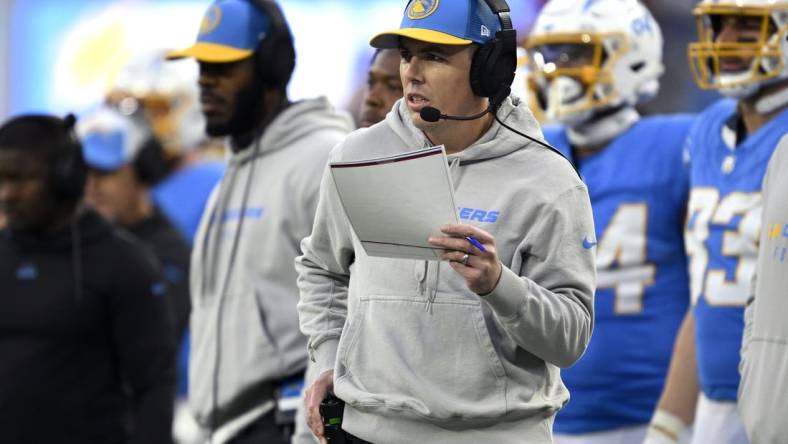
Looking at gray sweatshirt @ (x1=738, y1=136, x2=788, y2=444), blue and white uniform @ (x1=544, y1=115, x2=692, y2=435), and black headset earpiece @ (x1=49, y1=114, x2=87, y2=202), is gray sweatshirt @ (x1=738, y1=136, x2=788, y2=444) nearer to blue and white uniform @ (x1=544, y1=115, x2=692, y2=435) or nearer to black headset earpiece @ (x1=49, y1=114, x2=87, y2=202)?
blue and white uniform @ (x1=544, y1=115, x2=692, y2=435)

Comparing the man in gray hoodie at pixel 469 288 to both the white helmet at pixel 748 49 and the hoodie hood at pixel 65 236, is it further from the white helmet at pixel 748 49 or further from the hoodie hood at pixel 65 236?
the hoodie hood at pixel 65 236

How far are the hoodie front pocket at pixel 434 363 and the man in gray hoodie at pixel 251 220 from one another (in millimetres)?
1310

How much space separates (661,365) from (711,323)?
63 centimetres

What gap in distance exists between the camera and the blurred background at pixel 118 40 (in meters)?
12.1

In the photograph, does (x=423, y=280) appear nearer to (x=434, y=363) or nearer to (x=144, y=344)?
(x=434, y=363)

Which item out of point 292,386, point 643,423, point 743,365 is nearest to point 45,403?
Answer: point 292,386

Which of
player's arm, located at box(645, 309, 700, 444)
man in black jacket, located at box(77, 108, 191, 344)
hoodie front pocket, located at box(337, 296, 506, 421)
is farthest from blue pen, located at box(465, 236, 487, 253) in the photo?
man in black jacket, located at box(77, 108, 191, 344)

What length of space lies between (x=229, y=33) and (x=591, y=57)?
1377 mm

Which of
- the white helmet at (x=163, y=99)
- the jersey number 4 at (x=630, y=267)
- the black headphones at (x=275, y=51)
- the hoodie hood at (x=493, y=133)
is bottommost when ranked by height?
the white helmet at (x=163, y=99)

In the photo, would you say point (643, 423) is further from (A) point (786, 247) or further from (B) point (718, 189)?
(A) point (786, 247)

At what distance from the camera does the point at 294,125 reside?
4836 millimetres

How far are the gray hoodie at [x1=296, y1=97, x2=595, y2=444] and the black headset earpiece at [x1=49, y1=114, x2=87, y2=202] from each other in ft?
7.18

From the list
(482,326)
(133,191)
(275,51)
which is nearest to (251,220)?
(275,51)

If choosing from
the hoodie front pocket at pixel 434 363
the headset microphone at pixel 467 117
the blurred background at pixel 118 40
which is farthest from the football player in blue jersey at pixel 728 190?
the blurred background at pixel 118 40
